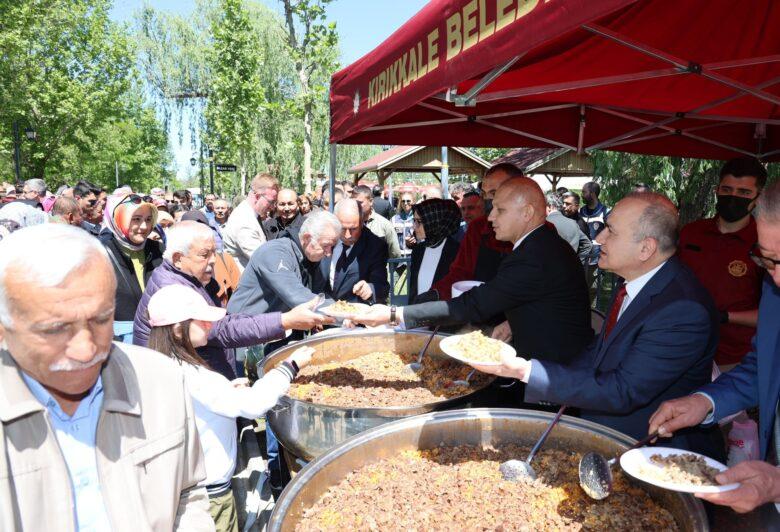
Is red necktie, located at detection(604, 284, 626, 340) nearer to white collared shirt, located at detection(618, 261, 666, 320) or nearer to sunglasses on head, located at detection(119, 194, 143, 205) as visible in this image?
white collared shirt, located at detection(618, 261, 666, 320)

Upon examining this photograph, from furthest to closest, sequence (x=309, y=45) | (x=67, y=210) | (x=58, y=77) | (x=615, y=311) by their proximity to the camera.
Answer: (x=58, y=77) → (x=309, y=45) → (x=67, y=210) → (x=615, y=311)

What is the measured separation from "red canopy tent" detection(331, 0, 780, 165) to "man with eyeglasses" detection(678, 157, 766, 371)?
1.77 ft

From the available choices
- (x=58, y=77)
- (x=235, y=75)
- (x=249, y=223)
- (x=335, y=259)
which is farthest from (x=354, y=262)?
(x=58, y=77)

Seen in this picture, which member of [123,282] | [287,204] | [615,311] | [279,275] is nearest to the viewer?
[615,311]

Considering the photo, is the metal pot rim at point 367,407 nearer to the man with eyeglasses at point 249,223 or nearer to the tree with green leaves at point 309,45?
the man with eyeglasses at point 249,223

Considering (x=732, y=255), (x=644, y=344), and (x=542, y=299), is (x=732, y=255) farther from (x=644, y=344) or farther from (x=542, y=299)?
(x=644, y=344)

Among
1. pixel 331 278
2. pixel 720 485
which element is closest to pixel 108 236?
pixel 331 278

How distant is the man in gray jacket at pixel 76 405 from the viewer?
107 cm

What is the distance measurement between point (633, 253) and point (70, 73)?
29.3m

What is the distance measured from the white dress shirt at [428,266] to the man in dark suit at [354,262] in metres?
0.35

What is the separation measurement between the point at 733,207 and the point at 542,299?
165 centimetres

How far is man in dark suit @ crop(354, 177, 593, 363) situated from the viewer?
2.51 meters

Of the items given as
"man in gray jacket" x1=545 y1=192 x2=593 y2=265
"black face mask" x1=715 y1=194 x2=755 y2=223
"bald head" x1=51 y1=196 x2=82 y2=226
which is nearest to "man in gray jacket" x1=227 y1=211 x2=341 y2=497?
"black face mask" x1=715 y1=194 x2=755 y2=223

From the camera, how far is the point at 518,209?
2648 mm
